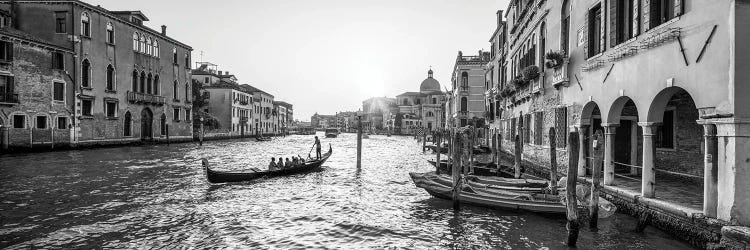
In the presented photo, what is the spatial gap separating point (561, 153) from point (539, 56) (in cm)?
442

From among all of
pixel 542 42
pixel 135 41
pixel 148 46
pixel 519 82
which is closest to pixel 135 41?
pixel 135 41

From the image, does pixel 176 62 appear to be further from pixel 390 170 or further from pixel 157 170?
pixel 390 170

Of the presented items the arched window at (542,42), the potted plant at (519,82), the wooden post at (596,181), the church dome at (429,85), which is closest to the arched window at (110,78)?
the potted plant at (519,82)

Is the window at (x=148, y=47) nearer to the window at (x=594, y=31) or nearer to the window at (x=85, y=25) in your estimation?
the window at (x=85, y=25)

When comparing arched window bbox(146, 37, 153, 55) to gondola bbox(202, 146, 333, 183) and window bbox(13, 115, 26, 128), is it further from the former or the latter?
gondola bbox(202, 146, 333, 183)

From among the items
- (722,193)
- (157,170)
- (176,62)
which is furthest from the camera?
(176,62)

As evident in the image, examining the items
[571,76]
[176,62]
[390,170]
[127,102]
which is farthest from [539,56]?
[176,62]

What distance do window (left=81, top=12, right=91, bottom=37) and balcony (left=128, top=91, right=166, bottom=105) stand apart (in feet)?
18.0

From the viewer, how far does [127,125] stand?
31.4 metres

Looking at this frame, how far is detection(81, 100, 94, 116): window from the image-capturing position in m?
26.7


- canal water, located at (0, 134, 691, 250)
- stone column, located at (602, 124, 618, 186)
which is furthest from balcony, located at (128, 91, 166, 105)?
stone column, located at (602, 124, 618, 186)

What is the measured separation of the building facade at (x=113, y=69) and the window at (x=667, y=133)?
30.9 m

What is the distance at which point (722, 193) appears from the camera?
5895 mm

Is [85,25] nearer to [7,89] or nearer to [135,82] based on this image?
[135,82]
